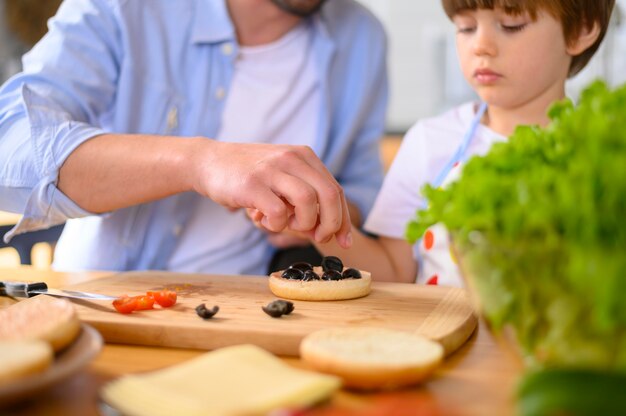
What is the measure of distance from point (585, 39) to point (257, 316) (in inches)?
40.1

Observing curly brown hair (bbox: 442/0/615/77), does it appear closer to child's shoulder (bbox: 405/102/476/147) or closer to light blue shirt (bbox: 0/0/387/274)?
child's shoulder (bbox: 405/102/476/147)

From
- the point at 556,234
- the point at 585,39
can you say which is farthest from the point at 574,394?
the point at 585,39

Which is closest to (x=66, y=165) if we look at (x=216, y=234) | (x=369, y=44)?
(x=216, y=234)

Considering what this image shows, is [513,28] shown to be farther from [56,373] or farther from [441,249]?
[56,373]

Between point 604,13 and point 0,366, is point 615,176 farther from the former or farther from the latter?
point 604,13

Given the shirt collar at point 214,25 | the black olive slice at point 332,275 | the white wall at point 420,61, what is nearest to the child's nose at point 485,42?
the black olive slice at point 332,275

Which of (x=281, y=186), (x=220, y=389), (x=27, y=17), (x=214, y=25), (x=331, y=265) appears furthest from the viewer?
(x=27, y=17)

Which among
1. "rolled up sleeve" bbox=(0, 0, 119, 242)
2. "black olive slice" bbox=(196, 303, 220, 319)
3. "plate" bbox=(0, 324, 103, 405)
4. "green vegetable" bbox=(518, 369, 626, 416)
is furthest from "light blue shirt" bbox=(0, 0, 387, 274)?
"green vegetable" bbox=(518, 369, 626, 416)

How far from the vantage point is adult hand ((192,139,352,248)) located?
4.09 feet

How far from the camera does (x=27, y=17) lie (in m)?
4.53

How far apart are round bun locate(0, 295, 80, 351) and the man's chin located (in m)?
1.24

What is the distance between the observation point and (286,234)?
6.31 feet

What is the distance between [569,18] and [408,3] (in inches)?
176

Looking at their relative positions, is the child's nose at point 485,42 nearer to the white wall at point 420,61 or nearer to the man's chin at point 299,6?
the man's chin at point 299,6
